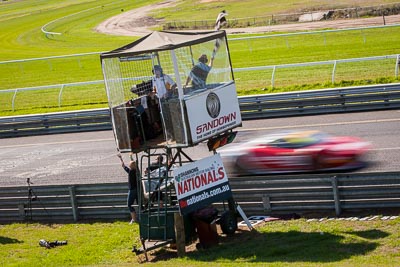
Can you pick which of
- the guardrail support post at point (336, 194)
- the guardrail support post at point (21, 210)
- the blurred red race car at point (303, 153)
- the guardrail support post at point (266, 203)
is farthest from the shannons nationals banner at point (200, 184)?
the guardrail support post at point (21, 210)

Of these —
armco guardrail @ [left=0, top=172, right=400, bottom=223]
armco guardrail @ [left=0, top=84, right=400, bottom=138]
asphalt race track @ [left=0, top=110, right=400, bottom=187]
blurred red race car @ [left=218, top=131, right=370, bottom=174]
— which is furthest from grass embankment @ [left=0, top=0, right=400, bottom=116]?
armco guardrail @ [left=0, top=172, right=400, bottom=223]

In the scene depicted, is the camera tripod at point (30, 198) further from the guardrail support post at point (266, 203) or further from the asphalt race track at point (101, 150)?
the guardrail support post at point (266, 203)

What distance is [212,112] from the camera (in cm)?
1602

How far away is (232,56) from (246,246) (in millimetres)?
→ 31124

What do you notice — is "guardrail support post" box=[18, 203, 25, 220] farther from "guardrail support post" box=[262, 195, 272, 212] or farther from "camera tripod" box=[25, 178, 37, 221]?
"guardrail support post" box=[262, 195, 272, 212]

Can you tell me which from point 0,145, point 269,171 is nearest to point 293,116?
point 269,171

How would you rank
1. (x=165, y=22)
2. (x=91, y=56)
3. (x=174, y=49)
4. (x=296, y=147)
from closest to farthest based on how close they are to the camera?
(x=174, y=49) → (x=296, y=147) → (x=91, y=56) → (x=165, y=22)

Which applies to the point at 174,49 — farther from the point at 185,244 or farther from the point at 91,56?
the point at 91,56

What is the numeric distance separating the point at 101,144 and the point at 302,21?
3372cm

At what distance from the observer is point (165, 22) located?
227 feet

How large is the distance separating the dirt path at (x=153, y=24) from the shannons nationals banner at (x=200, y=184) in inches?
1339

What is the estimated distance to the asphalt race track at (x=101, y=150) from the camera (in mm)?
22609

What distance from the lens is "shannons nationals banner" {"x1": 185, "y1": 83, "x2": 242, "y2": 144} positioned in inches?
614

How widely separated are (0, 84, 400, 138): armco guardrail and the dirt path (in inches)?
863
